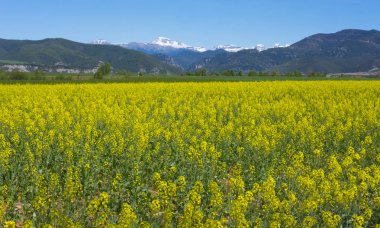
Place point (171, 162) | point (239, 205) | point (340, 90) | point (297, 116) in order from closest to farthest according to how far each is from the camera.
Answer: point (239, 205) → point (171, 162) → point (297, 116) → point (340, 90)

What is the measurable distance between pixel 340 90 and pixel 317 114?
17362 mm

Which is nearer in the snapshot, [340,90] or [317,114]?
[317,114]

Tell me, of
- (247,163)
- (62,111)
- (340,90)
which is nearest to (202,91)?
(340,90)

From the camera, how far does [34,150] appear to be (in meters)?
13.6

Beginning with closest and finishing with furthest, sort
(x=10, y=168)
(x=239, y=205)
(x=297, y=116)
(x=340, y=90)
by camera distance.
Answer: (x=239, y=205), (x=10, y=168), (x=297, y=116), (x=340, y=90)

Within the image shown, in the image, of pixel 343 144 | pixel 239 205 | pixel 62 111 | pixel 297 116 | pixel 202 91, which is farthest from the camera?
pixel 202 91

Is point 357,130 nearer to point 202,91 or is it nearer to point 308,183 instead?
point 308,183

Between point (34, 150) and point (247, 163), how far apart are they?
6886 millimetres

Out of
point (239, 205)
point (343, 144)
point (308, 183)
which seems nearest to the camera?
point (239, 205)

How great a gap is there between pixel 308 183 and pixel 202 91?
26.3m

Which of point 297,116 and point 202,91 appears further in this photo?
point 202,91

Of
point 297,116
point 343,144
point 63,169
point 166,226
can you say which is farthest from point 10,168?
point 297,116

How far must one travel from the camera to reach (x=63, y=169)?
11.9m

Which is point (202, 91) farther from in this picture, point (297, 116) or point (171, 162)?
point (171, 162)
